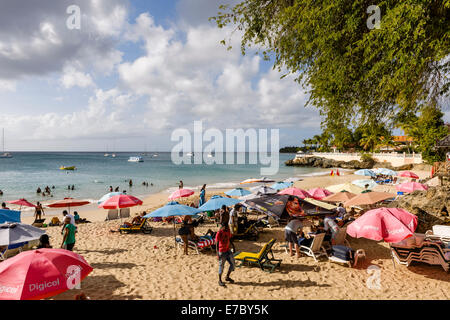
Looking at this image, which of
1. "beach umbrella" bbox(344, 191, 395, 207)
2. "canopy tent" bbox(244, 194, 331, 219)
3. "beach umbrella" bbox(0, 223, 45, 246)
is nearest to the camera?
"beach umbrella" bbox(0, 223, 45, 246)

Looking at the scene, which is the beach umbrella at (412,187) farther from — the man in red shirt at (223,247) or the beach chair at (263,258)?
the man in red shirt at (223,247)

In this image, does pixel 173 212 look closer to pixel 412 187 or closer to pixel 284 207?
pixel 284 207

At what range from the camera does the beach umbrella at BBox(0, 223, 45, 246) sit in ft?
22.1

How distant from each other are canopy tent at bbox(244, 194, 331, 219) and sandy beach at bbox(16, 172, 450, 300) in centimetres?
137

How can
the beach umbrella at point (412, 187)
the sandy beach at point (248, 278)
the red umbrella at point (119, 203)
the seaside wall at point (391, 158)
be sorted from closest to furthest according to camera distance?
the sandy beach at point (248, 278)
the red umbrella at point (119, 203)
the beach umbrella at point (412, 187)
the seaside wall at point (391, 158)

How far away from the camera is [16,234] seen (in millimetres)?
6961

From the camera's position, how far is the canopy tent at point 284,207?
9531 millimetres

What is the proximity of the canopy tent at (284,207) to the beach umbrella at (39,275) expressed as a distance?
671 cm

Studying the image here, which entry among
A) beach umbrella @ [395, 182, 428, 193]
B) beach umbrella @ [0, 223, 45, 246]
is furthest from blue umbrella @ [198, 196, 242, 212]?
beach umbrella @ [395, 182, 428, 193]

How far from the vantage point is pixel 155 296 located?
6074mm

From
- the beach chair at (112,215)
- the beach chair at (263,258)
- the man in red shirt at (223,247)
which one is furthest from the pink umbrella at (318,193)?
the beach chair at (112,215)

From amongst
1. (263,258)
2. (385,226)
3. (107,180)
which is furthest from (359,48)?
(107,180)

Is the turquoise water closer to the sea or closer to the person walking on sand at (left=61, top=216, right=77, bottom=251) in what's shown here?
the sea

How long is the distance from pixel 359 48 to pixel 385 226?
15.3ft
